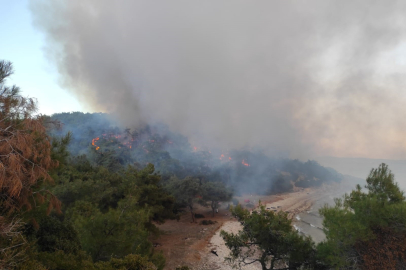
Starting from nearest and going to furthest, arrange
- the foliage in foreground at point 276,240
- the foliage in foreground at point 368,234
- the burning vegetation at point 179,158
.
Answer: the foliage in foreground at point 368,234, the foliage in foreground at point 276,240, the burning vegetation at point 179,158

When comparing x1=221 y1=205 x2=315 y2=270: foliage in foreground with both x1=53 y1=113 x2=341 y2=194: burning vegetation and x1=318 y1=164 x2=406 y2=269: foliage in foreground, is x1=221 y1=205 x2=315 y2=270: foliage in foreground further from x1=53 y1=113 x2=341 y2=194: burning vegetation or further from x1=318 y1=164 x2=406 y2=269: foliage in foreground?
x1=53 y1=113 x2=341 y2=194: burning vegetation

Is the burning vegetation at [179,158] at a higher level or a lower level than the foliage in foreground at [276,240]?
higher

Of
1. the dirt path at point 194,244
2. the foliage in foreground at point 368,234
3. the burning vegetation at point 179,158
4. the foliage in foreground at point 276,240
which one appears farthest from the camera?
the burning vegetation at point 179,158

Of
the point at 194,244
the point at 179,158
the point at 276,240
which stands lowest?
the point at 194,244

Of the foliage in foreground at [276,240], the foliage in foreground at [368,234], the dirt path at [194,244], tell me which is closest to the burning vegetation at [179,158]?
the dirt path at [194,244]

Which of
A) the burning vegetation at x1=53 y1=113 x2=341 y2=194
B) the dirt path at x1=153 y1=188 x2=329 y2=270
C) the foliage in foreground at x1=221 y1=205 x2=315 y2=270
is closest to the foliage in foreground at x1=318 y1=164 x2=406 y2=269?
the foliage in foreground at x1=221 y1=205 x2=315 y2=270

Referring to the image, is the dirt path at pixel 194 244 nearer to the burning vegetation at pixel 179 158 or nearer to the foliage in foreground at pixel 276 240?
the foliage in foreground at pixel 276 240

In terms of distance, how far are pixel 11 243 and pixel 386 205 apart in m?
13.9

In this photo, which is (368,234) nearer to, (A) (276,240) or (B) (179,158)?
(A) (276,240)

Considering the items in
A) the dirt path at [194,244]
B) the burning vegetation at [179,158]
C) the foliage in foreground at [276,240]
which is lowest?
the dirt path at [194,244]

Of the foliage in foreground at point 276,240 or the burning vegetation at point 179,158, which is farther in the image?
the burning vegetation at point 179,158

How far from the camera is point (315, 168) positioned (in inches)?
4532

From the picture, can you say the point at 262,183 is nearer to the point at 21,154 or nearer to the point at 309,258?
the point at 309,258

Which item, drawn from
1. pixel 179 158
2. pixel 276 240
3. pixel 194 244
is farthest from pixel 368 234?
pixel 179 158
